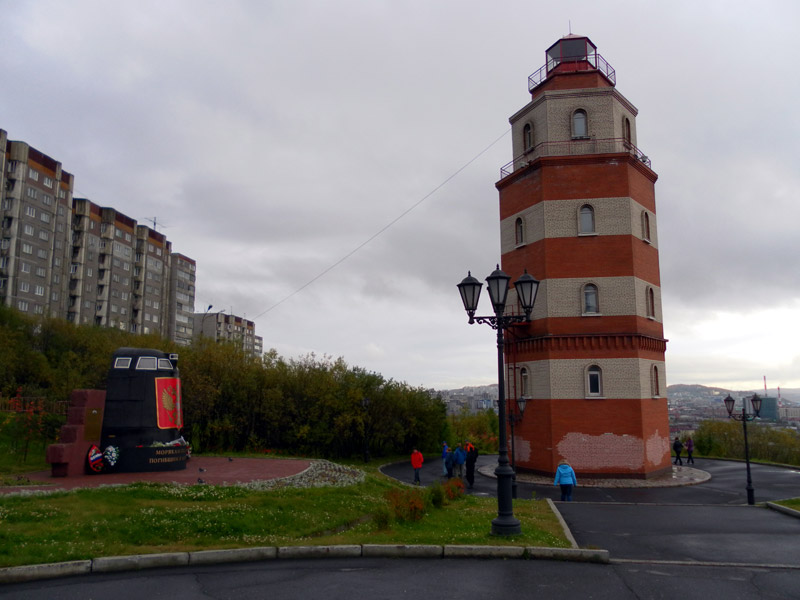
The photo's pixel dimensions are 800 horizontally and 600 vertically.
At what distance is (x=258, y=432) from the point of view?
3275 cm

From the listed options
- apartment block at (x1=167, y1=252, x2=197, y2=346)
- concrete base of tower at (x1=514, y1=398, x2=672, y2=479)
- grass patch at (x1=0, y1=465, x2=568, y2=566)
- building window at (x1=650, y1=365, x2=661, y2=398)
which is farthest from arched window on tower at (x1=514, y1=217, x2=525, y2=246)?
apartment block at (x1=167, y1=252, x2=197, y2=346)

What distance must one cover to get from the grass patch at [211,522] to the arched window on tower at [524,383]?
1272 centimetres

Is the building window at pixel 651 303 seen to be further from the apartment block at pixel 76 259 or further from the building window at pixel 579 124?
the apartment block at pixel 76 259

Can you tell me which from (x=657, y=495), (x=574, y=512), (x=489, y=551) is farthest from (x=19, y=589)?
(x=657, y=495)

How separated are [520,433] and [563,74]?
1755cm

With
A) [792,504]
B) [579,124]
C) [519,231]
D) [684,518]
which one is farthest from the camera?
[519,231]

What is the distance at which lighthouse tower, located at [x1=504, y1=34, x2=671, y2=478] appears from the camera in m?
24.6

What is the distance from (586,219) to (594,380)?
741cm

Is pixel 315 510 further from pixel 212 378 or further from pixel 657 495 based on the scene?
pixel 212 378

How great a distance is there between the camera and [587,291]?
1009 inches

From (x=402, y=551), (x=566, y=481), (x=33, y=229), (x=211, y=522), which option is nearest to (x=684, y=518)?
(x=566, y=481)

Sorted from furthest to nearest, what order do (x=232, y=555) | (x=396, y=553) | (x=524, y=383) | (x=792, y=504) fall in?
(x=524, y=383) → (x=792, y=504) → (x=396, y=553) → (x=232, y=555)

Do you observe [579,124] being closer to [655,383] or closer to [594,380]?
[594,380]

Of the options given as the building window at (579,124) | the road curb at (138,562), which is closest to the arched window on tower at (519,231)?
the building window at (579,124)
